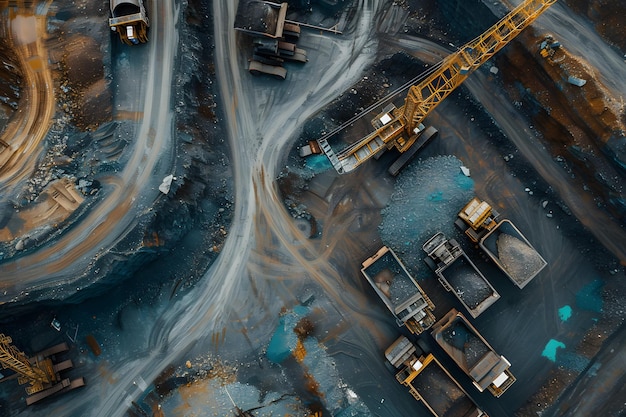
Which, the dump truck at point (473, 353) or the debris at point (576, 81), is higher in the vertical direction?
the debris at point (576, 81)

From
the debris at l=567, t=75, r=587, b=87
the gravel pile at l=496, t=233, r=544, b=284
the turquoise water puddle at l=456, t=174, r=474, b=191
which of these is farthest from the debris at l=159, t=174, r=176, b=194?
the debris at l=567, t=75, r=587, b=87

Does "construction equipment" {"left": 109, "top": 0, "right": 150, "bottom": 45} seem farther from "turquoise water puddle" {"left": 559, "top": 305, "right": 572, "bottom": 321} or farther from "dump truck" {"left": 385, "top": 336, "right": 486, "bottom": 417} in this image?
"turquoise water puddle" {"left": 559, "top": 305, "right": 572, "bottom": 321}

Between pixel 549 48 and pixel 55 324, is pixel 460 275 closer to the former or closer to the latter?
pixel 549 48

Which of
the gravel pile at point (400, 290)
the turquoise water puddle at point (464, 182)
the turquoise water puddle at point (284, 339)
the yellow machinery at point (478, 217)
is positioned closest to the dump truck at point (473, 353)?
the gravel pile at point (400, 290)

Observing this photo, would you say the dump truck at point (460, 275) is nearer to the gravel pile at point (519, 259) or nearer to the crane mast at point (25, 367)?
the gravel pile at point (519, 259)

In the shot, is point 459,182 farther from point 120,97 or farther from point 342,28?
point 120,97


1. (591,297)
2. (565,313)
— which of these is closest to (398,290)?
(565,313)

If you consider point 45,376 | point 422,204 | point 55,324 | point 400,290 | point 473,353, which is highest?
point 55,324
